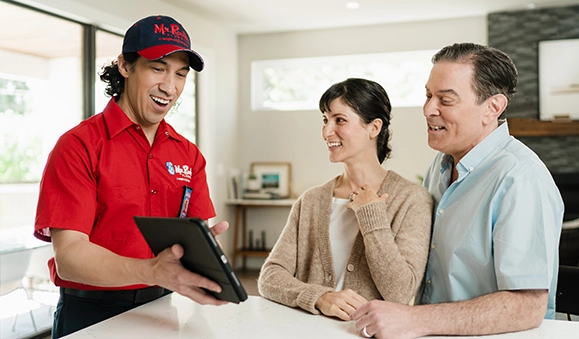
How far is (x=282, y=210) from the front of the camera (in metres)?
6.48

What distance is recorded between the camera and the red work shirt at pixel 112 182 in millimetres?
1473

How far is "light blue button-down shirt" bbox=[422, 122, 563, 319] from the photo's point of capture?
4.53 feet

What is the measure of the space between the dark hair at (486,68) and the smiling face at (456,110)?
0.05ft

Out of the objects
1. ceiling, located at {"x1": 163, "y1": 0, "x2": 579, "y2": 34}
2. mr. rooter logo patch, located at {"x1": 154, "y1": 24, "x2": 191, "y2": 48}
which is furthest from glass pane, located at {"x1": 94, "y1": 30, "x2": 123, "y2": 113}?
mr. rooter logo patch, located at {"x1": 154, "y1": 24, "x2": 191, "y2": 48}

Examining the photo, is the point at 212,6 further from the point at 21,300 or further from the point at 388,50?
the point at 21,300

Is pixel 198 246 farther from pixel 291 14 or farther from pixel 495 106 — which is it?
pixel 291 14

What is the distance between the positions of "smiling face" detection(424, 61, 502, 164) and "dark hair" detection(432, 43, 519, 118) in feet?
0.05

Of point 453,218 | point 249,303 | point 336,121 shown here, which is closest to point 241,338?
point 249,303

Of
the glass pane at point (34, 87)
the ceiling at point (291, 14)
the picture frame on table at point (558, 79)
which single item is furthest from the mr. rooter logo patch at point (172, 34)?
the picture frame on table at point (558, 79)

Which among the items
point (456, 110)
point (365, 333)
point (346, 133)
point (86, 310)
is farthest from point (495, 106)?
point (86, 310)

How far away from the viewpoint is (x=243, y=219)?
6562 mm

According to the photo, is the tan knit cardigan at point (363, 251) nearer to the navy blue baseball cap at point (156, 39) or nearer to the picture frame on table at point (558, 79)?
the navy blue baseball cap at point (156, 39)

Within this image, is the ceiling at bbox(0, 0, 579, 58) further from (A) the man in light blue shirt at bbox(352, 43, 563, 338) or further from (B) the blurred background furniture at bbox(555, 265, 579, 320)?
(B) the blurred background furniture at bbox(555, 265, 579, 320)

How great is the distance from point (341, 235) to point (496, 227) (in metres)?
0.54
